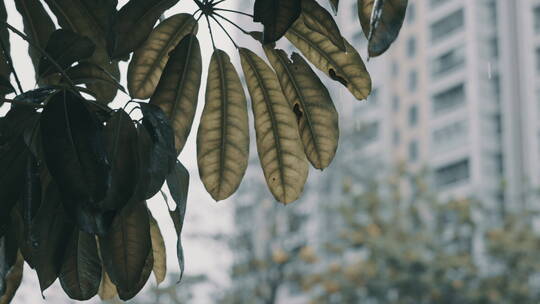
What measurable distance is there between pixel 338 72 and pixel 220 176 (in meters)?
0.16

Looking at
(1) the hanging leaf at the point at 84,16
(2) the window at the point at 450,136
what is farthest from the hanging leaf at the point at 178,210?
(2) the window at the point at 450,136

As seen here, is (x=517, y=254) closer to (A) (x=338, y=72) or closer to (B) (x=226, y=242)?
(B) (x=226, y=242)

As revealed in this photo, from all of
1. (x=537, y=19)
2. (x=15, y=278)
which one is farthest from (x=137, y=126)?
(x=537, y=19)

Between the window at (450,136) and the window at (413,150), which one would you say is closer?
the window at (450,136)

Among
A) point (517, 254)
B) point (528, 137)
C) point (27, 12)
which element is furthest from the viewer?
point (528, 137)

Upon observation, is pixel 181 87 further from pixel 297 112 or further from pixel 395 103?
pixel 395 103

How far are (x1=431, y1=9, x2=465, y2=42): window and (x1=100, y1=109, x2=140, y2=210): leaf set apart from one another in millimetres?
23205

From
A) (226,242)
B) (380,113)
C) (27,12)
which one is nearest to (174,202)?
(27,12)

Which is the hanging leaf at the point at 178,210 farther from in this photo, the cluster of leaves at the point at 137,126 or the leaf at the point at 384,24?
the leaf at the point at 384,24

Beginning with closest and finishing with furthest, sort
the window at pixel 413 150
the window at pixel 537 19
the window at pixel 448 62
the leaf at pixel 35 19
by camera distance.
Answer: the leaf at pixel 35 19
the window at pixel 537 19
the window at pixel 448 62
the window at pixel 413 150

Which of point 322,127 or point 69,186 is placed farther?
point 322,127

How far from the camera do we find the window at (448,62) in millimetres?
23625

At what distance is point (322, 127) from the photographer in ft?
3.43

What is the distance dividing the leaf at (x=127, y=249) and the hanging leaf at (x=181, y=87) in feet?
0.40
